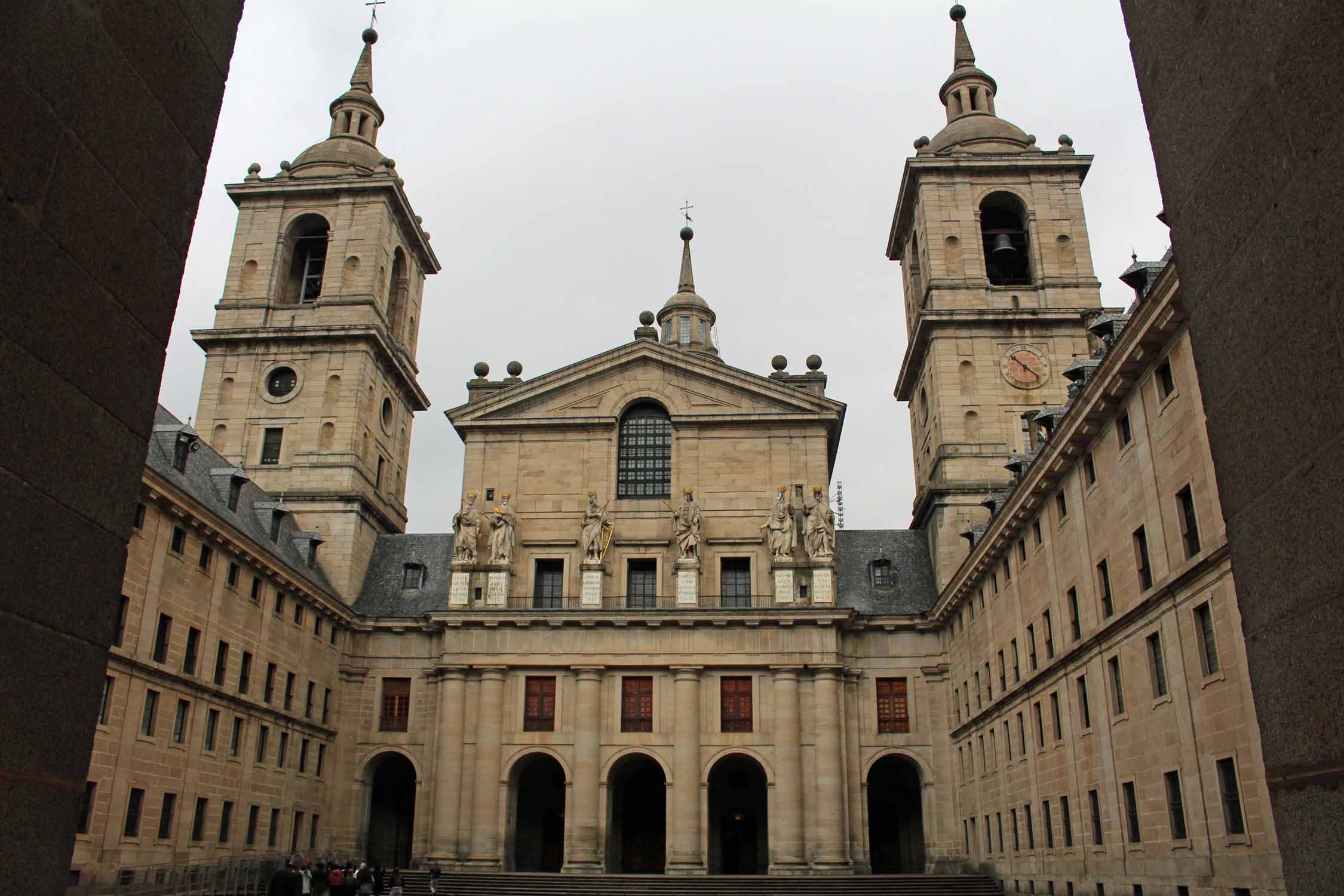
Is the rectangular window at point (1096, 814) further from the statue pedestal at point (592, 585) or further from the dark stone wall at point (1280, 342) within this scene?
the dark stone wall at point (1280, 342)

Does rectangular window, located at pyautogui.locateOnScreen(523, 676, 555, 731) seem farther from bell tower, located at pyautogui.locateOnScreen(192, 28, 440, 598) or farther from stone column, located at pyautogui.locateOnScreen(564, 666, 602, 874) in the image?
bell tower, located at pyautogui.locateOnScreen(192, 28, 440, 598)

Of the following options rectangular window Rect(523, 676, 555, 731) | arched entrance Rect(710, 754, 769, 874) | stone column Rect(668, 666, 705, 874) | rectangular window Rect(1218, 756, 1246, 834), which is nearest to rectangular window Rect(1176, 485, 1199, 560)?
rectangular window Rect(1218, 756, 1246, 834)

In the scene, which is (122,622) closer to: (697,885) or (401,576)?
(401,576)

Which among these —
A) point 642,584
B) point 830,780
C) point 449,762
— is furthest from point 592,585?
point 830,780

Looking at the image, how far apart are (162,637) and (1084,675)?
26.5m

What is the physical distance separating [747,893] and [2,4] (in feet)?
122

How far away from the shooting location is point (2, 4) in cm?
558

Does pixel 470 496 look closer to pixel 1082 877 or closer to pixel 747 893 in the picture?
pixel 747 893

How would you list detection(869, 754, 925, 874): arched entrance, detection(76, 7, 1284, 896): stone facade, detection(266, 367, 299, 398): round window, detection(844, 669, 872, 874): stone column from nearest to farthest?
1. detection(76, 7, 1284, 896): stone facade
2. detection(844, 669, 872, 874): stone column
3. detection(869, 754, 925, 874): arched entrance
4. detection(266, 367, 299, 398): round window

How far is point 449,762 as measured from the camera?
43688mm

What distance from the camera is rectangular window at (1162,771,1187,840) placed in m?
22.2

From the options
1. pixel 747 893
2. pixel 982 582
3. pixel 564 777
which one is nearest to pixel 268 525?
pixel 564 777

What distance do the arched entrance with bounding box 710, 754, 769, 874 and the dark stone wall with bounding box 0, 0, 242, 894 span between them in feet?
139

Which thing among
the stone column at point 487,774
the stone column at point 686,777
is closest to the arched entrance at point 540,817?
the stone column at point 487,774
